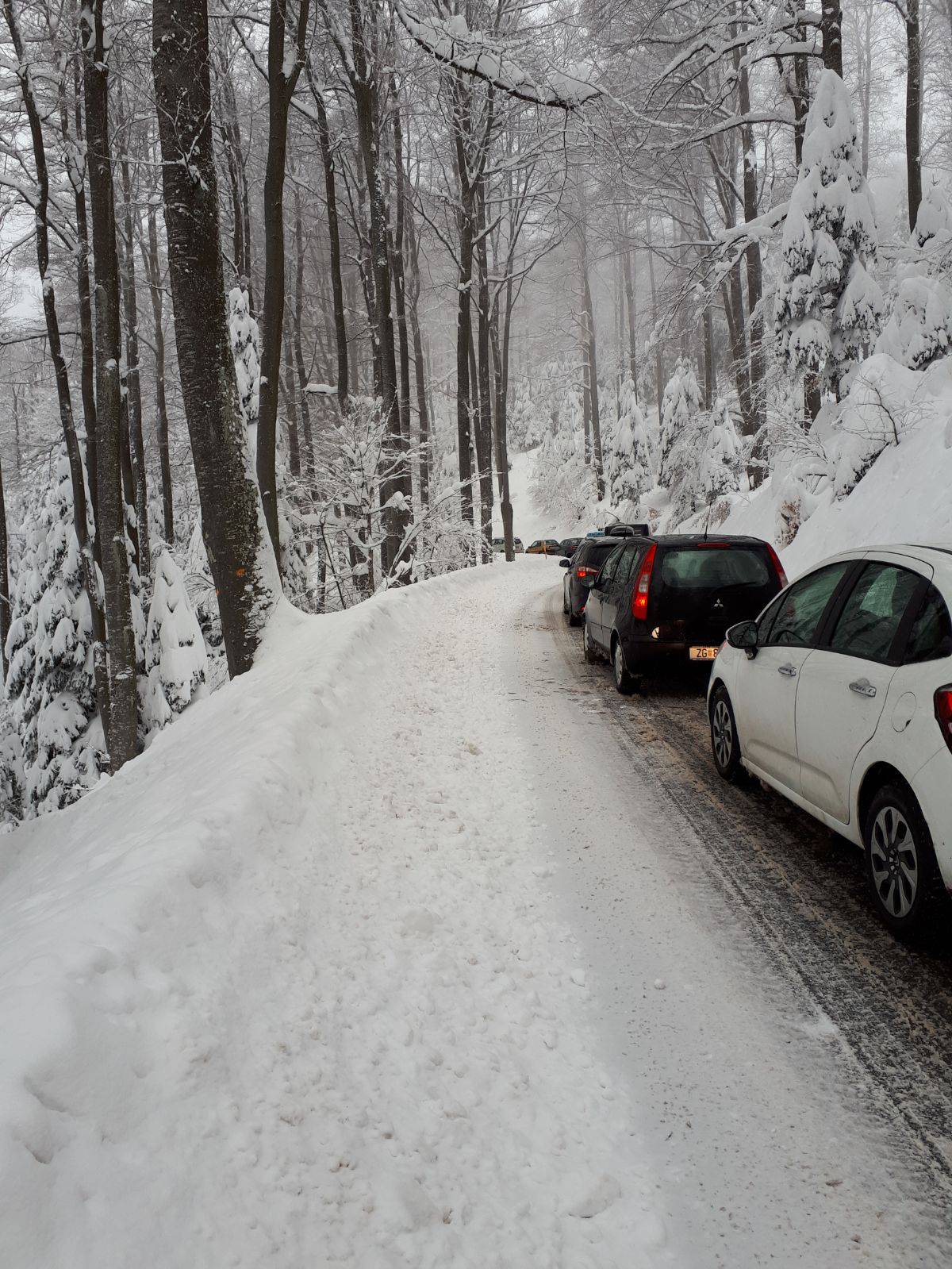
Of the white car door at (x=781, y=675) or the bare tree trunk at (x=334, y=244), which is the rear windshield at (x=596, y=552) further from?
the white car door at (x=781, y=675)

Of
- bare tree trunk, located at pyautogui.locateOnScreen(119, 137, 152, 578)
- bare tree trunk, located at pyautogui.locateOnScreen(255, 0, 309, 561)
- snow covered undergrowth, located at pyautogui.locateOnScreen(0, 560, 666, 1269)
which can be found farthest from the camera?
bare tree trunk, located at pyautogui.locateOnScreen(119, 137, 152, 578)

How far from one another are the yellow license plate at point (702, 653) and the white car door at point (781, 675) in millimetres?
2508

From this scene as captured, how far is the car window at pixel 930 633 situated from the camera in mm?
3320

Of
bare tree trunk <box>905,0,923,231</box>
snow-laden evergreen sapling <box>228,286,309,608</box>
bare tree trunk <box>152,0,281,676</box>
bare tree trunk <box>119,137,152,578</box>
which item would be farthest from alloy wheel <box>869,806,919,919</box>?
bare tree trunk <box>905,0,923,231</box>

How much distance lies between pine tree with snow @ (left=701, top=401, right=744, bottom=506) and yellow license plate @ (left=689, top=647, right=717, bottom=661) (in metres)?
24.2

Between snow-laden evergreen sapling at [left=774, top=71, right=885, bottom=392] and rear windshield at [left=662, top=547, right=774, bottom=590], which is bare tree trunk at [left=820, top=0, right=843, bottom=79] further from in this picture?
rear windshield at [left=662, top=547, right=774, bottom=590]

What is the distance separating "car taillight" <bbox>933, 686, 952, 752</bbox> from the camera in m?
3.06

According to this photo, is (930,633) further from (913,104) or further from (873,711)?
(913,104)

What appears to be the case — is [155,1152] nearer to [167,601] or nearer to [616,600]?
[616,600]

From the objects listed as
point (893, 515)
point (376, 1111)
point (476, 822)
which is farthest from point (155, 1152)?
point (893, 515)

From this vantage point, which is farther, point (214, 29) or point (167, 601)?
point (214, 29)

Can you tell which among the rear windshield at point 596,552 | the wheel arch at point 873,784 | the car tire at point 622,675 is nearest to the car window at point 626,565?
the car tire at point 622,675

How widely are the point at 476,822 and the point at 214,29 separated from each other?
19.5m

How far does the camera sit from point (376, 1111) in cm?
261
